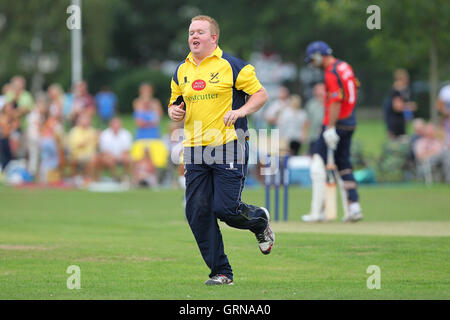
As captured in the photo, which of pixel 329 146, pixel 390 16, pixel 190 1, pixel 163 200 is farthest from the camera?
pixel 190 1

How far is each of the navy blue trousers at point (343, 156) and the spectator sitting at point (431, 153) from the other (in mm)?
8648

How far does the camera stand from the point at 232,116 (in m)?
7.93

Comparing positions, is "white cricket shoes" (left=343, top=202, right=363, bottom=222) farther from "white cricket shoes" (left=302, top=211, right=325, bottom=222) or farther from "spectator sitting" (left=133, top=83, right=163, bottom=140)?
"spectator sitting" (left=133, top=83, right=163, bottom=140)

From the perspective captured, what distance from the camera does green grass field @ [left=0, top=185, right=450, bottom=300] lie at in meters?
7.82

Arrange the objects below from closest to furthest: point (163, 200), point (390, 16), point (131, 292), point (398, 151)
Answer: point (131, 292) < point (163, 200) < point (398, 151) < point (390, 16)

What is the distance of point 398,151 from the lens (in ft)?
75.5

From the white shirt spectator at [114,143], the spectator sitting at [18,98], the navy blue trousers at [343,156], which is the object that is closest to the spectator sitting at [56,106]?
the spectator sitting at [18,98]

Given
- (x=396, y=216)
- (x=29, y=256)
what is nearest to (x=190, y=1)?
(x=396, y=216)

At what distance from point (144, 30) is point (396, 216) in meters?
49.0

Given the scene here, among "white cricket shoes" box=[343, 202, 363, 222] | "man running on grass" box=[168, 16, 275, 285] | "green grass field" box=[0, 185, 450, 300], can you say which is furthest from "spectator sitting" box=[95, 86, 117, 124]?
"man running on grass" box=[168, 16, 275, 285]

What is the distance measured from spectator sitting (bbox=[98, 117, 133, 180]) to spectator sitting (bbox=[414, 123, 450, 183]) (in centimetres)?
690

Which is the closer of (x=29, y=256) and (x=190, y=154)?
(x=190, y=154)

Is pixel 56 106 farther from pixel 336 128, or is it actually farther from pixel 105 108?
pixel 336 128
